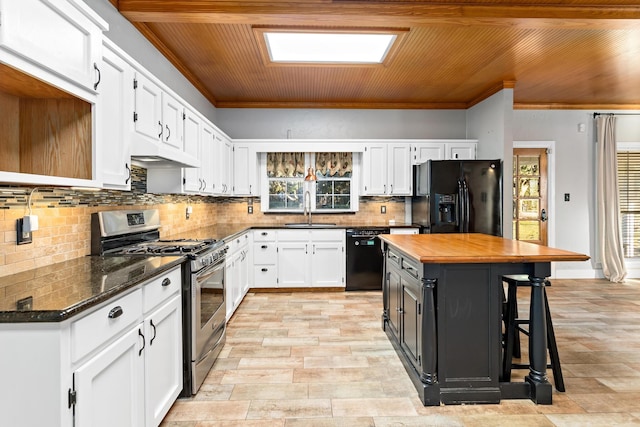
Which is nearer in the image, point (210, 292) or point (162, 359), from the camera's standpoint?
point (162, 359)

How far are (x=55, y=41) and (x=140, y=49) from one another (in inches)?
73.3

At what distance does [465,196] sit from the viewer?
4.83 meters

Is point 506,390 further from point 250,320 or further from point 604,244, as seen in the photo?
point 604,244

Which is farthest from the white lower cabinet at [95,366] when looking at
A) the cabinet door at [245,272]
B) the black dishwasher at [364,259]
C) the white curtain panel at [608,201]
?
the white curtain panel at [608,201]

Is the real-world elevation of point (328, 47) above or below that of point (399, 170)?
above

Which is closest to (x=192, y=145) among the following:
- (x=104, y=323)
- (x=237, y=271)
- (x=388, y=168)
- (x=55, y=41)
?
(x=237, y=271)

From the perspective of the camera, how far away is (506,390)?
8.05 ft

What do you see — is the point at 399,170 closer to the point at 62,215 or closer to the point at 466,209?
the point at 466,209

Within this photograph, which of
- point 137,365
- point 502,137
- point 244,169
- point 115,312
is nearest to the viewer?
point 115,312

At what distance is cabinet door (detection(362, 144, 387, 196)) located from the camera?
5.57m

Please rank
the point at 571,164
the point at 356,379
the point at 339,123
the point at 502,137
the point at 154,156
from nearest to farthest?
the point at 154,156 < the point at 356,379 < the point at 502,137 < the point at 339,123 < the point at 571,164

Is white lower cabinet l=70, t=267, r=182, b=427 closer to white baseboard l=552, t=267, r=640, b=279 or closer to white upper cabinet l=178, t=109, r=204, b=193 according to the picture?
white upper cabinet l=178, t=109, r=204, b=193

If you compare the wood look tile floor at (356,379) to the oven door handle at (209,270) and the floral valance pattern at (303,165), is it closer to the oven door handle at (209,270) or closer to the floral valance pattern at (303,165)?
the oven door handle at (209,270)

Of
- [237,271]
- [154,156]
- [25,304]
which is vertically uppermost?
[154,156]
